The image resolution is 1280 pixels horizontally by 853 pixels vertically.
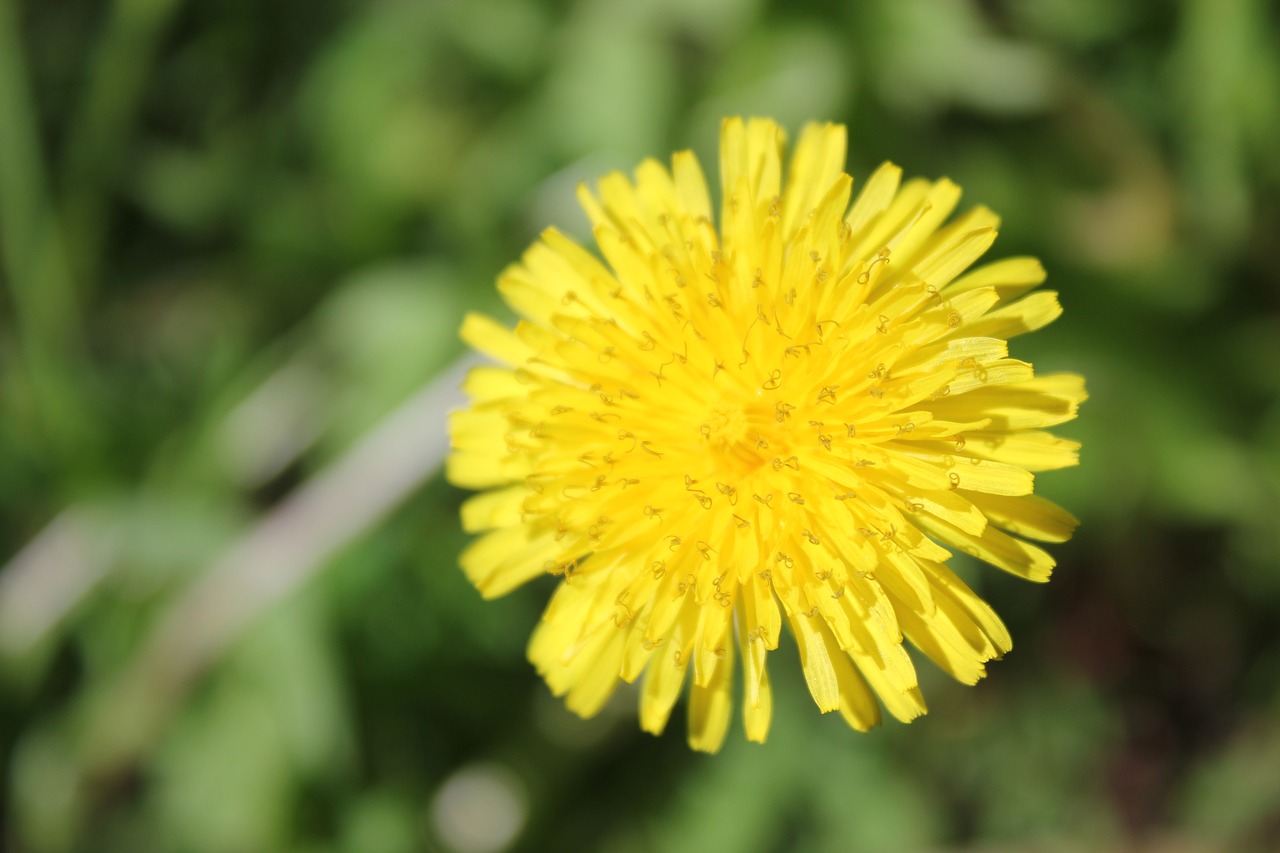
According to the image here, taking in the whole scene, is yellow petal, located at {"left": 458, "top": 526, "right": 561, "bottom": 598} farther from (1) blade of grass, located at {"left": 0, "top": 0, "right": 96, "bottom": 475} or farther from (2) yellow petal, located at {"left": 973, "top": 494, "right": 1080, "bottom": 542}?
(1) blade of grass, located at {"left": 0, "top": 0, "right": 96, "bottom": 475}

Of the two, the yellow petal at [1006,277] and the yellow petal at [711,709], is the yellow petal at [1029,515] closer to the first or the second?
the yellow petal at [1006,277]

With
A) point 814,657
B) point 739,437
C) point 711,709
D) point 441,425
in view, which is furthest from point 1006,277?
point 441,425

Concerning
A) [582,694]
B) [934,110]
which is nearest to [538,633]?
[582,694]

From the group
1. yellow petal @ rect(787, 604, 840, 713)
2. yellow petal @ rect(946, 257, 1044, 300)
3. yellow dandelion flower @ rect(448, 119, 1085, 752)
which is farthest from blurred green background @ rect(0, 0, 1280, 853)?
yellow petal @ rect(787, 604, 840, 713)

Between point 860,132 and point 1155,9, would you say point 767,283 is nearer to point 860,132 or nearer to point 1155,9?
point 860,132

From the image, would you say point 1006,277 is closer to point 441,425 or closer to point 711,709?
point 711,709

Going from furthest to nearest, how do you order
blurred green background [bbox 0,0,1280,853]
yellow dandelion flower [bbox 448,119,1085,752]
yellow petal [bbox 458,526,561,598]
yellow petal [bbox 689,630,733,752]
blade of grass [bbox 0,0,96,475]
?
blade of grass [bbox 0,0,96,475]
blurred green background [bbox 0,0,1280,853]
yellow petal [bbox 458,526,561,598]
yellow petal [bbox 689,630,733,752]
yellow dandelion flower [bbox 448,119,1085,752]
